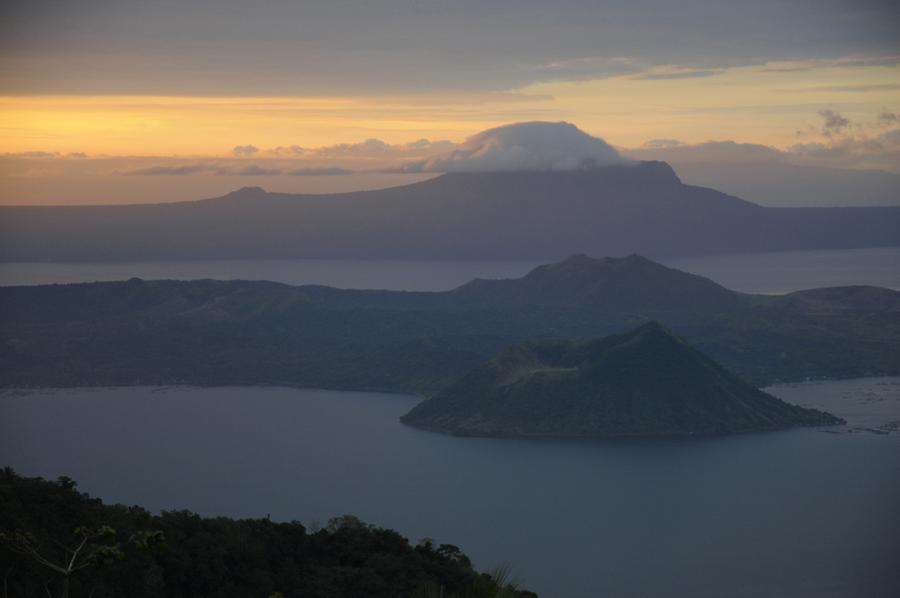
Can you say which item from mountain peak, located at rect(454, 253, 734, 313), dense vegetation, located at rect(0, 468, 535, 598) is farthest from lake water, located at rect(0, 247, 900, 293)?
dense vegetation, located at rect(0, 468, 535, 598)

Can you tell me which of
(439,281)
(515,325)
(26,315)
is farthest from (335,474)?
(439,281)

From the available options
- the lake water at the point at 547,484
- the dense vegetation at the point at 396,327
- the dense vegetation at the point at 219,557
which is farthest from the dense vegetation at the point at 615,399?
the dense vegetation at the point at 219,557

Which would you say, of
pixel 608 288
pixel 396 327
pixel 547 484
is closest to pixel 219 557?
pixel 547 484

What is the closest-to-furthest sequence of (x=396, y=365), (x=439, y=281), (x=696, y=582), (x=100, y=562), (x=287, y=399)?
(x=100, y=562), (x=696, y=582), (x=287, y=399), (x=396, y=365), (x=439, y=281)

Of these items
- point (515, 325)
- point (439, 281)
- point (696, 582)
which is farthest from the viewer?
point (439, 281)

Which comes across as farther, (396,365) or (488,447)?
(396,365)

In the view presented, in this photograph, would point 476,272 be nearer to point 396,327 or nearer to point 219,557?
point 396,327

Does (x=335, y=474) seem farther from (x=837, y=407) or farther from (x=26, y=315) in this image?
(x=26, y=315)
